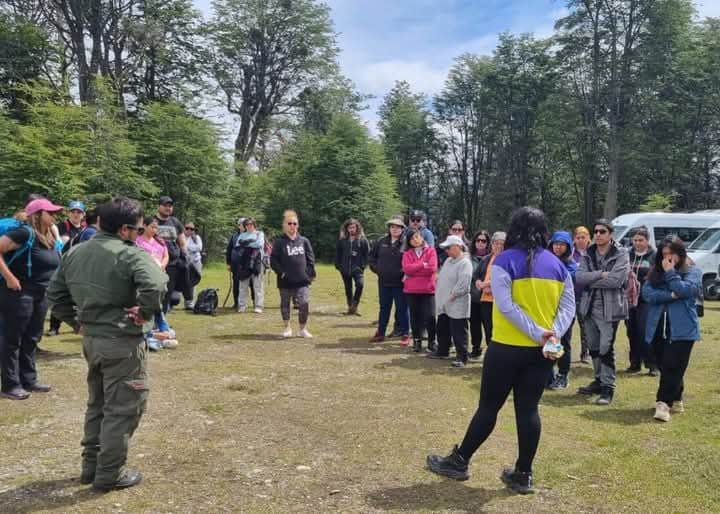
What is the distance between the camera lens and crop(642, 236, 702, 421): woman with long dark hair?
529cm

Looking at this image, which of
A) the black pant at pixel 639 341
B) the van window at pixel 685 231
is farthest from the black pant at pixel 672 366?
the van window at pixel 685 231

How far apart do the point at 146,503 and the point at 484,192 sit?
4969 centimetres

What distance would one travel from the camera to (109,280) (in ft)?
11.4

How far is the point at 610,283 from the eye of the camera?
5832 millimetres

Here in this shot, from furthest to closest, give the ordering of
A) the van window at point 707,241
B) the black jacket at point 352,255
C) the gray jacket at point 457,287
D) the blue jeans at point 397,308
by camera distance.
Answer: the van window at point 707,241
the black jacket at point 352,255
the blue jeans at point 397,308
the gray jacket at point 457,287

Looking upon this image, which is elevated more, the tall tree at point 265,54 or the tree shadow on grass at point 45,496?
the tall tree at point 265,54

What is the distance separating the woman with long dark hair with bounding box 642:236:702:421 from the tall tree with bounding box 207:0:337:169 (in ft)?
103

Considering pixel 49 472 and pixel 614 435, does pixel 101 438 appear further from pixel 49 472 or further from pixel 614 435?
pixel 614 435

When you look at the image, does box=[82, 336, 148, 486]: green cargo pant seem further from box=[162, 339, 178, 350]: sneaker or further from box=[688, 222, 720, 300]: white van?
box=[688, 222, 720, 300]: white van

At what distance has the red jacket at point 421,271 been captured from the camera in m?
8.17

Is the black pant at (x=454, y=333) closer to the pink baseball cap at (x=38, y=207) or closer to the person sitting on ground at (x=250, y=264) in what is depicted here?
the person sitting on ground at (x=250, y=264)

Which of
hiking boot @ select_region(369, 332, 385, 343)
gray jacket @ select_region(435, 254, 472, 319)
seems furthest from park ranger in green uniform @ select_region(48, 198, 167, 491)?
hiking boot @ select_region(369, 332, 385, 343)

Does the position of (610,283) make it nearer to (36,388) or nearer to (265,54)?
(36,388)

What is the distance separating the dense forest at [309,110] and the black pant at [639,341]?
49.5 feet
